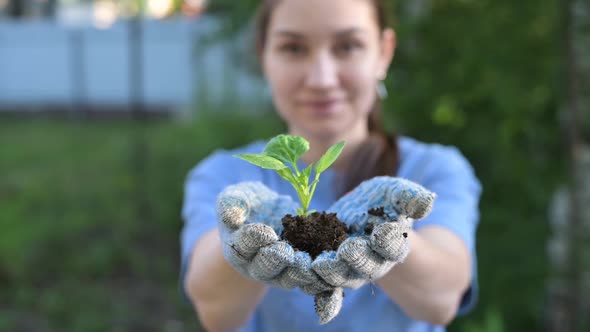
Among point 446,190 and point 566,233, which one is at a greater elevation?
point 446,190

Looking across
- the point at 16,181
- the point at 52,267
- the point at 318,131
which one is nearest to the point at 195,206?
the point at 318,131

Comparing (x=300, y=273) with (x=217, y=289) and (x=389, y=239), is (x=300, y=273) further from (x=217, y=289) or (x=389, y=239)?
(x=217, y=289)

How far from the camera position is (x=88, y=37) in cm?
1207

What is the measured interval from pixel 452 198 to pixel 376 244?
68 cm

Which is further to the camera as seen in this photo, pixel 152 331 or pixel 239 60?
pixel 239 60

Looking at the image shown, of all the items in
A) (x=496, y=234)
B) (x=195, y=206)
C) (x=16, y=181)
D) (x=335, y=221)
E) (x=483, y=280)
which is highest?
(x=335, y=221)

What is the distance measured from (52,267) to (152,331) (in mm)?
1078

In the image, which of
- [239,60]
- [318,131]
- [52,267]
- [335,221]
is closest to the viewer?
[335,221]

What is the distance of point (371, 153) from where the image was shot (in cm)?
169

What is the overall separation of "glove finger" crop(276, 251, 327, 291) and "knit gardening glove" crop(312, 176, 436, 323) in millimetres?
14

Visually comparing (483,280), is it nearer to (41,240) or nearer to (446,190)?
(446,190)

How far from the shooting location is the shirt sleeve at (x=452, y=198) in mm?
1606

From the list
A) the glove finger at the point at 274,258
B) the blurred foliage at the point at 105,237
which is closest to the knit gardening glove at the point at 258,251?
the glove finger at the point at 274,258

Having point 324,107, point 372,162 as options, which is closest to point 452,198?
point 372,162
